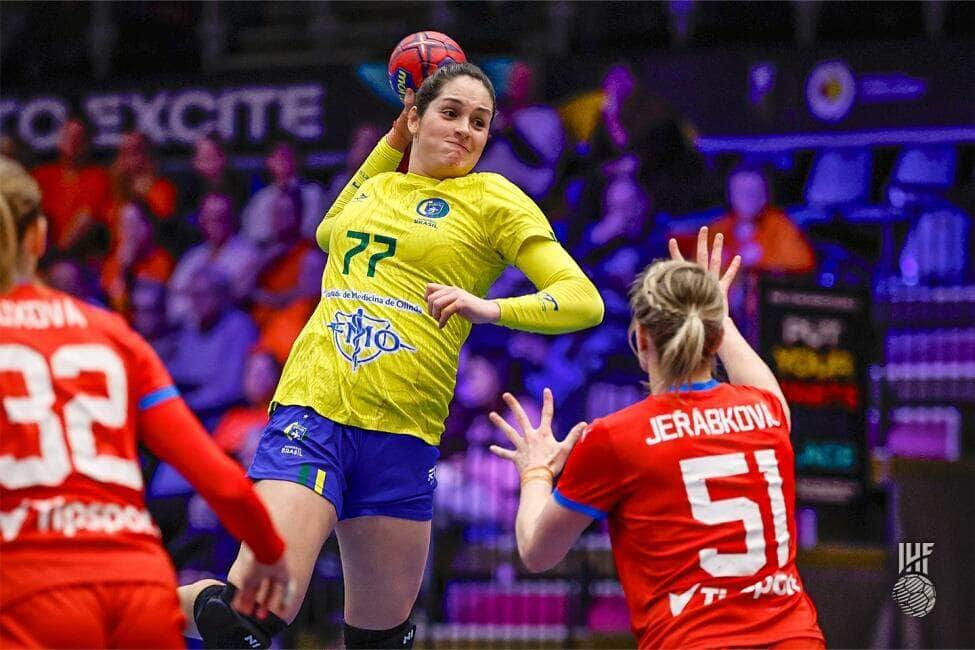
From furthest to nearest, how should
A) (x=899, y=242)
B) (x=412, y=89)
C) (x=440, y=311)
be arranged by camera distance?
1. (x=899, y=242)
2. (x=412, y=89)
3. (x=440, y=311)

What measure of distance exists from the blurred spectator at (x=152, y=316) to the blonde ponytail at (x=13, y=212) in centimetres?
818

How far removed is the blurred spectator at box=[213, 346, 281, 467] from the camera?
10625 mm

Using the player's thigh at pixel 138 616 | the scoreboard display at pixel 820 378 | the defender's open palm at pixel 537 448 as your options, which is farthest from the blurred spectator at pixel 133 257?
the player's thigh at pixel 138 616

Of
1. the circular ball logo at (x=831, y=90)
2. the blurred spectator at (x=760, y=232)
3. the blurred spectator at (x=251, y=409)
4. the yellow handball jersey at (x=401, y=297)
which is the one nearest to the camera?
the yellow handball jersey at (x=401, y=297)

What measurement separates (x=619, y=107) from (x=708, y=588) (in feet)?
24.6

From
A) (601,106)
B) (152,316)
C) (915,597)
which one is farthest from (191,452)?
(152,316)

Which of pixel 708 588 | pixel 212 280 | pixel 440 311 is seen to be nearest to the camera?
pixel 708 588

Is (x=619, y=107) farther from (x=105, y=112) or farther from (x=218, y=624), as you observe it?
(x=218, y=624)

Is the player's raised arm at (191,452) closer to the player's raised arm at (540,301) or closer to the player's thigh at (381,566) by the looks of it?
the player's raised arm at (540,301)

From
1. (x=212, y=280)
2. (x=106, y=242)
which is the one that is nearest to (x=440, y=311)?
(x=212, y=280)

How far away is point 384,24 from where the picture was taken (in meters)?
11.9

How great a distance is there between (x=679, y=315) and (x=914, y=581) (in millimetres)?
4662

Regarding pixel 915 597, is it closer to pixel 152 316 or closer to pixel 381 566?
pixel 381 566

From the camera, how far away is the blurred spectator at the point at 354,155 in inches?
440
